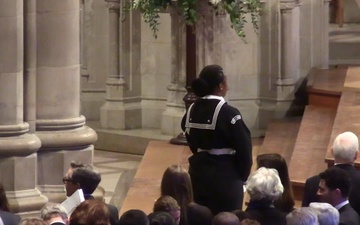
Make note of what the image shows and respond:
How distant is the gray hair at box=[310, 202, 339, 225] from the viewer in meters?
6.52

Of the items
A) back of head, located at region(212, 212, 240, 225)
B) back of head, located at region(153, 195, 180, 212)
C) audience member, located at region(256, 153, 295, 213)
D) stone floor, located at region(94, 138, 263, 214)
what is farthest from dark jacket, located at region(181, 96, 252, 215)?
stone floor, located at region(94, 138, 263, 214)

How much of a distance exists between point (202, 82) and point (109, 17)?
19.4 ft

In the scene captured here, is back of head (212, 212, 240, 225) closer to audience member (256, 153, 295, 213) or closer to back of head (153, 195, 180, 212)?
back of head (153, 195, 180, 212)

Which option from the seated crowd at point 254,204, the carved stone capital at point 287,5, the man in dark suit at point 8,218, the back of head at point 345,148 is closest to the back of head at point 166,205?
the seated crowd at point 254,204

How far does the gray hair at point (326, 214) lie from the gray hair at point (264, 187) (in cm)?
46

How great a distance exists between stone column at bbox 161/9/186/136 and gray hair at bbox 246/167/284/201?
5969 millimetres

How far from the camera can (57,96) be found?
963cm

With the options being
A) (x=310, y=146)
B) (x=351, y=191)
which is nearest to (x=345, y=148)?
(x=351, y=191)

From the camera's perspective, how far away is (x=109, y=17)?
13.9 m

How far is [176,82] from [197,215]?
629 cm

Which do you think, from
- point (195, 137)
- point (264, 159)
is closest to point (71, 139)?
point (195, 137)

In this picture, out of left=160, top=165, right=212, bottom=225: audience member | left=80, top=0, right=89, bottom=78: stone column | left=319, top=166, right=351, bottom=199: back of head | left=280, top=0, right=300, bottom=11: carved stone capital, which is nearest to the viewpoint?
left=319, top=166, right=351, bottom=199: back of head

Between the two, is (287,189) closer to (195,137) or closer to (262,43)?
(195,137)

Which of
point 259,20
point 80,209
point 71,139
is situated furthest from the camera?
point 259,20
